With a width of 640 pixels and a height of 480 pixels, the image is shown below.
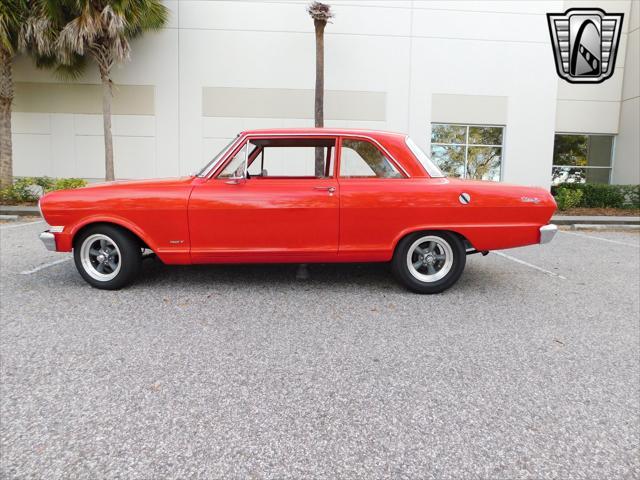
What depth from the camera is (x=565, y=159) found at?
599 inches

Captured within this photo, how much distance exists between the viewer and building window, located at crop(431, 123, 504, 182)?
13.8m

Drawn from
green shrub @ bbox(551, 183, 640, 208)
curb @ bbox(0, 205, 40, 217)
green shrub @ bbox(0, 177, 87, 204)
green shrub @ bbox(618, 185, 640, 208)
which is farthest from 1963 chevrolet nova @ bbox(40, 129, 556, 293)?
green shrub @ bbox(618, 185, 640, 208)

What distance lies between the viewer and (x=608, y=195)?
13039 millimetres

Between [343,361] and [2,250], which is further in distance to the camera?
[2,250]

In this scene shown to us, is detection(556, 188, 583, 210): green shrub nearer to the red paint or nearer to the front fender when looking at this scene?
the red paint

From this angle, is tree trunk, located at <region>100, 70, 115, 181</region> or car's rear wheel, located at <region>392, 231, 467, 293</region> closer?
car's rear wheel, located at <region>392, 231, 467, 293</region>

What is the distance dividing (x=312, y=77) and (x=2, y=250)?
962 cm

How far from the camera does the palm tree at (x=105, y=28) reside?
421 inches

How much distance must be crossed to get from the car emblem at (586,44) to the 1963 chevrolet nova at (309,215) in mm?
12446

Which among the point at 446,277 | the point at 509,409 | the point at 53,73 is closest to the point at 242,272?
the point at 446,277

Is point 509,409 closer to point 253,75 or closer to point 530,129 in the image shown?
point 253,75

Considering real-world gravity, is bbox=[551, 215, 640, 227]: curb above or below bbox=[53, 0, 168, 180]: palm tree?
below

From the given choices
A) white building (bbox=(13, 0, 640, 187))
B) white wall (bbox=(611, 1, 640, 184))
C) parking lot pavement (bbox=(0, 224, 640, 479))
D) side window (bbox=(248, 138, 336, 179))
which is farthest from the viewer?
white wall (bbox=(611, 1, 640, 184))

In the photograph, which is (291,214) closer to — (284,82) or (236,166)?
(236,166)
